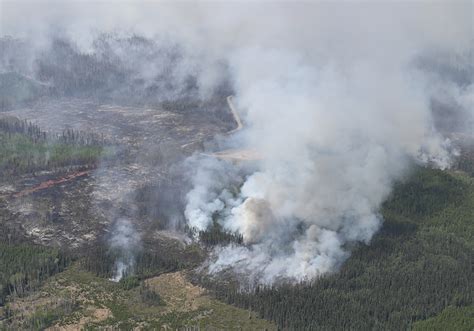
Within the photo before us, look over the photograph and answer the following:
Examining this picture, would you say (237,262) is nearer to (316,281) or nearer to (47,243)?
(316,281)

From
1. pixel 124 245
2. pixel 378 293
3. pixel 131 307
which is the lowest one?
pixel 131 307

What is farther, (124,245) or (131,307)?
(124,245)

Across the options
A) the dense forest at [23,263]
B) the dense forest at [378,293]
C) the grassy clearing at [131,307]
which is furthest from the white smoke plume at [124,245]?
the dense forest at [378,293]

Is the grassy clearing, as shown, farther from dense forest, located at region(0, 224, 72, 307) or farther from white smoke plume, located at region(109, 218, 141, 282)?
white smoke plume, located at region(109, 218, 141, 282)

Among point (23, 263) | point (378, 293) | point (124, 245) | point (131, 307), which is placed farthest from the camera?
point (124, 245)

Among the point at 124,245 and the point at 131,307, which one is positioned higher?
the point at 124,245

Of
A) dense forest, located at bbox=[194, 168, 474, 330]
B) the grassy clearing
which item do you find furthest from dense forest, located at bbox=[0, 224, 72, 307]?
dense forest, located at bbox=[194, 168, 474, 330]

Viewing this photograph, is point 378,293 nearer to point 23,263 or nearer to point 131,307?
point 131,307

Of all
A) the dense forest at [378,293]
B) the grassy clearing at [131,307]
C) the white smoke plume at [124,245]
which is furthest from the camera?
the white smoke plume at [124,245]

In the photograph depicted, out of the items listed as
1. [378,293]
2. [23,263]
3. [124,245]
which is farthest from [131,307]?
[378,293]

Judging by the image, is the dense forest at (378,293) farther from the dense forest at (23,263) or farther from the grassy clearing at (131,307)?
the dense forest at (23,263)

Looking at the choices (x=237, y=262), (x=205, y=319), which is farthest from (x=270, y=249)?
(x=205, y=319)
